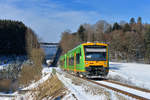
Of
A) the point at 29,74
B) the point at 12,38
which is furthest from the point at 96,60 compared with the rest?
the point at 12,38

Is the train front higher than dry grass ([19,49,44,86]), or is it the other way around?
the train front

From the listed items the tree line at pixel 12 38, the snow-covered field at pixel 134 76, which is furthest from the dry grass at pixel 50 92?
the tree line at pixel 12 38

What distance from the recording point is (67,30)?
101875 mm

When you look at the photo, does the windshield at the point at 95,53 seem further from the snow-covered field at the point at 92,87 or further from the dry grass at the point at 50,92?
the dry grass at the point at 50,92

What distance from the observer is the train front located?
1733 centimetres

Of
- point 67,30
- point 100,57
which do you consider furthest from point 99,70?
point 67,30

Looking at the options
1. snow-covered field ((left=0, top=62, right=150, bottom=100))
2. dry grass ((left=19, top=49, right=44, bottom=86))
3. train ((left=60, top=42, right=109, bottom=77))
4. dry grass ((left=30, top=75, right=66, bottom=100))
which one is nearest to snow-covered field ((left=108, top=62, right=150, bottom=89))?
snow-covered field ((left=0, top=62, right=150, bottom=100))

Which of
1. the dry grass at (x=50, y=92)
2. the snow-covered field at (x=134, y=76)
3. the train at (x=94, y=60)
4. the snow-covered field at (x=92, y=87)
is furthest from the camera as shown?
the train at (x=94, y=60)

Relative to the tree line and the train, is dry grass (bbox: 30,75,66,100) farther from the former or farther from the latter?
the tree line

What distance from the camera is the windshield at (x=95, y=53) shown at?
17.5 metres

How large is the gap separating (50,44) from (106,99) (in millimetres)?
150944

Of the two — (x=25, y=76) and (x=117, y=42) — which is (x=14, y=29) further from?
(x=25, y=76)

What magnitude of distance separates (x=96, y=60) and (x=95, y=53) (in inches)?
25.6

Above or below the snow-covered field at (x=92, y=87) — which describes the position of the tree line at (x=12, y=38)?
above
